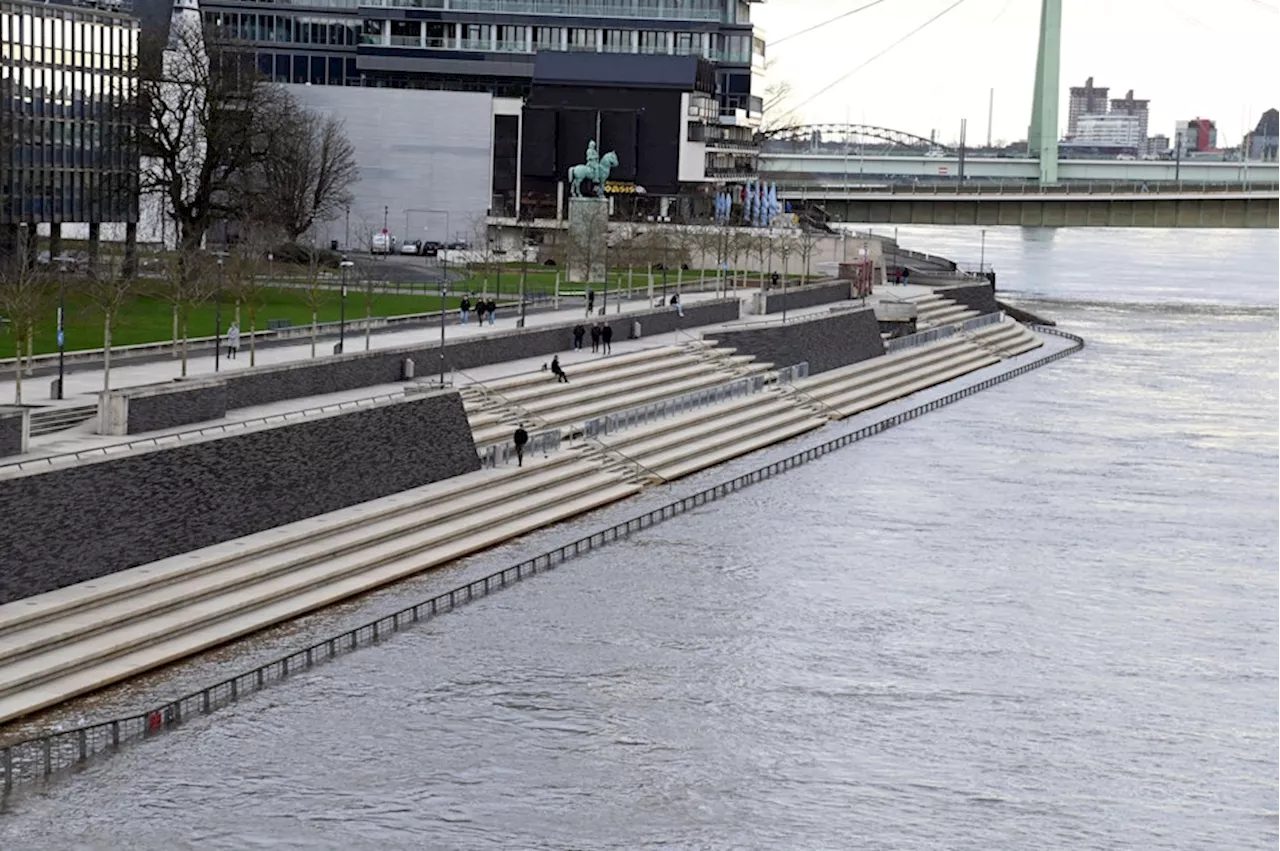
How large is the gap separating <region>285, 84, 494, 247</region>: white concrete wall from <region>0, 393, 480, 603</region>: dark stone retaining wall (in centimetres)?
6808

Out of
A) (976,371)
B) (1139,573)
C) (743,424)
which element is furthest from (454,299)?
(1139,573)

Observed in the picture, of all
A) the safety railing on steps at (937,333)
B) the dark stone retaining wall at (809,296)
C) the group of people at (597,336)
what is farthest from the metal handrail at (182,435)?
the safety railing on steps at (937,333)

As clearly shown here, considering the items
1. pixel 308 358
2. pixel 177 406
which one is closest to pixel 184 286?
pixel 308 358

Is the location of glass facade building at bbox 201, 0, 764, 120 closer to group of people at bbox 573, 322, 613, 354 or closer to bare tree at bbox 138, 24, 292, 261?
bare tree at bbox 138, 24, 292, 261

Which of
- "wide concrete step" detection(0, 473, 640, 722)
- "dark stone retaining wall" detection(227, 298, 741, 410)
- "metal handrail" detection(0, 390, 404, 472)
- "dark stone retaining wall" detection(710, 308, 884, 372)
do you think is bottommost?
"wide concrete step" detection(0, 473, 640, 722)

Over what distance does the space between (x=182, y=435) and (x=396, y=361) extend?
14.0 metres

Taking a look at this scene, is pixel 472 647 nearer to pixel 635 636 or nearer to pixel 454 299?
pixel 635 636

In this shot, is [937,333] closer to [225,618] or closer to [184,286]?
[184,286]

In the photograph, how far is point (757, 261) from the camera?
114312mm

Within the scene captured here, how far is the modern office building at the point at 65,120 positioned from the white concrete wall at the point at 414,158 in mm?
38550

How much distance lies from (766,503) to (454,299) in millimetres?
26332

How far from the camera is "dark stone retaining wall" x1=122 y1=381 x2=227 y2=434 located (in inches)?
1836

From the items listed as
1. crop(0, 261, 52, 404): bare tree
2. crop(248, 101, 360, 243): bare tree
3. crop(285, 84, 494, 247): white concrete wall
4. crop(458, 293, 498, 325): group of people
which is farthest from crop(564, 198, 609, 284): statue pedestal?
crop(0, 261, 52, 404): bare tree

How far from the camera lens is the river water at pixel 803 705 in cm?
3244
